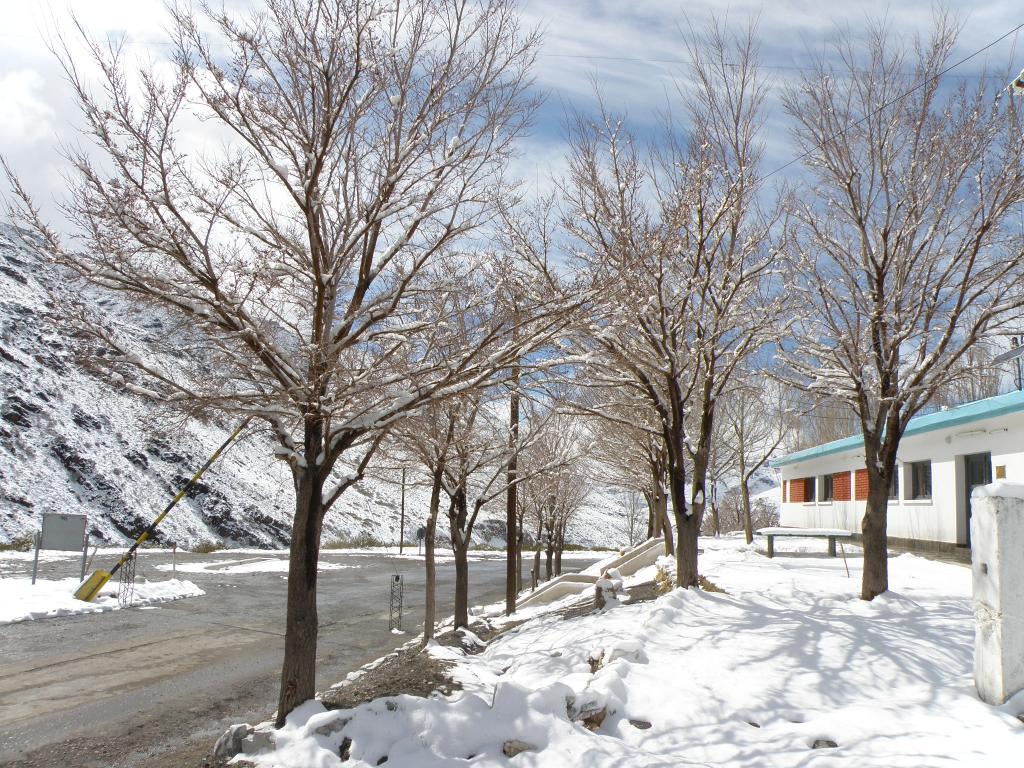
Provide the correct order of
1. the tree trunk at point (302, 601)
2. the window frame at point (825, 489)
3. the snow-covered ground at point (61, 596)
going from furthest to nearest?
the window frame at point (825, 489) < the snow-covered ground at point (61, 596) < the tree trunk at point (302, 601)

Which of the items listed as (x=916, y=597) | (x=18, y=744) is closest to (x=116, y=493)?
(x=18, y=744)

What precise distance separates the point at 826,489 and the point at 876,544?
19045 millimetres

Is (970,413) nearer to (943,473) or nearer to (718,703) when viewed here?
(943,473)

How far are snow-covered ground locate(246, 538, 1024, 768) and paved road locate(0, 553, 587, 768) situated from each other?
2401 millimetres

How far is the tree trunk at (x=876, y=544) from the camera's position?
980 centimetres

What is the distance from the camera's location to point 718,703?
6.50 metres

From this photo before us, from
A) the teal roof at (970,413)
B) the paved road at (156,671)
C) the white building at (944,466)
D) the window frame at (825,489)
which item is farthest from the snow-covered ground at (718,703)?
the window frame at (825,489)

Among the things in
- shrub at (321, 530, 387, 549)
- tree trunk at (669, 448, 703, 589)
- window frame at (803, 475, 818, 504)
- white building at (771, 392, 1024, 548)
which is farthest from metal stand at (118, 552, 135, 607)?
shrub at (321, 530, 387, 549)

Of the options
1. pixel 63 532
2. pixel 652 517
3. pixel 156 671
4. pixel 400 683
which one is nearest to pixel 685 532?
pixel 400 683

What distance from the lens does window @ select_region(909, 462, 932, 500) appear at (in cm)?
1873

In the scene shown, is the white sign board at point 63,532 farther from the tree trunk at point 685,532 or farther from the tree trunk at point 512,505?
the tree trunk at point 685,532

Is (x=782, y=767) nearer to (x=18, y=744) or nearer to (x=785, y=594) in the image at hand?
(x=785, y=594)

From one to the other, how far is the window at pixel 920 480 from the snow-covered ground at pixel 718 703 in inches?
393

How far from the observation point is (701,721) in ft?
20.3
